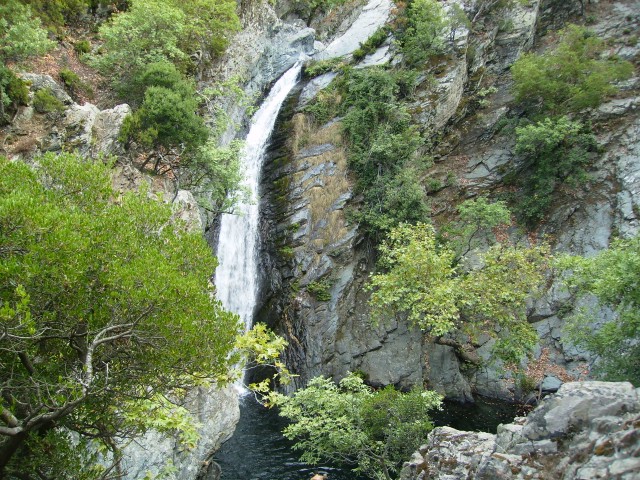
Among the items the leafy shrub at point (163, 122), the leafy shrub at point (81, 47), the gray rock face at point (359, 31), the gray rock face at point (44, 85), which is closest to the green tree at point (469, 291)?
the leafy shrub at point (163, 122)

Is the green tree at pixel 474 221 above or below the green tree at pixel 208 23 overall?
below

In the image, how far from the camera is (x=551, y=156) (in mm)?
23125

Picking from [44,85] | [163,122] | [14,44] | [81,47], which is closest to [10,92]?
[44,85]

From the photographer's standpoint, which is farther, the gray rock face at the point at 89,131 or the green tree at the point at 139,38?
the green tree at the point at 139,38

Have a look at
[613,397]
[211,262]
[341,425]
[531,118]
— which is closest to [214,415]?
[341,425]

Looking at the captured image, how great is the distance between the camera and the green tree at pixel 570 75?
22441mm

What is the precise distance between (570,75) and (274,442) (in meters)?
23.6

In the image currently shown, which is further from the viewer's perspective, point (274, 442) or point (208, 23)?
point (208, 23)

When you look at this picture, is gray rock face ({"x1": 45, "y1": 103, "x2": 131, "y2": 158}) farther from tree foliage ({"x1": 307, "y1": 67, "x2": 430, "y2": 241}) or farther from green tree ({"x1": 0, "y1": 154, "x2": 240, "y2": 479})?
tree foliage ({"x1": 307, "y1": 67, "x2": 430, "y2": 241})

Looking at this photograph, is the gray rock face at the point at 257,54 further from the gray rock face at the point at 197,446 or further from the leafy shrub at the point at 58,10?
the gray rock face at the point at 197,446

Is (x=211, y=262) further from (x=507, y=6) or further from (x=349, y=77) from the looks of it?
(x=507, y=6)

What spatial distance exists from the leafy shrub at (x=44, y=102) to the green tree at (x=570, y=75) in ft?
74.4

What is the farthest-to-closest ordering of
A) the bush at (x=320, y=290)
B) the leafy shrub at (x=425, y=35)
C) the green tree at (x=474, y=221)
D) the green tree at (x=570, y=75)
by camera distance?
the leafy shrub at (x=425, y=35)
the green tree at (x=570, y=75)
the green tree at (x=474, y=221)
the bush at (x=320, y=290)

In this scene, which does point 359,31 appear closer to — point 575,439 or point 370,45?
point 370,45
